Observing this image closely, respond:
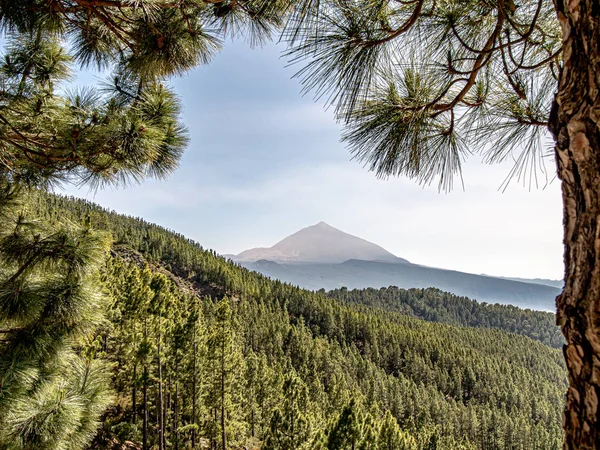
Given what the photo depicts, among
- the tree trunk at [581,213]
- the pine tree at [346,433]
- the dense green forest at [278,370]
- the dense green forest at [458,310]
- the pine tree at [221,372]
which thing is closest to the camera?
the tree trunk at [581,213]

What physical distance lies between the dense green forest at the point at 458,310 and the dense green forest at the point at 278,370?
1917 inches

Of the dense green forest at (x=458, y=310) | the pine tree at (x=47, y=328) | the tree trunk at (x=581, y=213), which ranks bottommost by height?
the dense green forest at (x=458, y=310)

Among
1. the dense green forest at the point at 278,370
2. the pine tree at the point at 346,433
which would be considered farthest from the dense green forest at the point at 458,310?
the pine tree at the point at 346,433

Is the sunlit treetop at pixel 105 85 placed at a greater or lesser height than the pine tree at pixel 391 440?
greater

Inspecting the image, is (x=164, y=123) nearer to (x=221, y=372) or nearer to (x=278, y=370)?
(x=221, y=372)

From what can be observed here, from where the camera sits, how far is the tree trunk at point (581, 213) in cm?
69

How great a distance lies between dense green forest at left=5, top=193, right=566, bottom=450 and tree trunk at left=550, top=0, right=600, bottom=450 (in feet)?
10.5

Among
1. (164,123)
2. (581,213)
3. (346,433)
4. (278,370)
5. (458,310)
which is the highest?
(164,123)

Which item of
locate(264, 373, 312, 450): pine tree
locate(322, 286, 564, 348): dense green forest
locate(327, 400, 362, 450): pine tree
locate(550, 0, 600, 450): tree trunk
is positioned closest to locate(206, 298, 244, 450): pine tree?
locate(264, 373, 312, 450): pine tree

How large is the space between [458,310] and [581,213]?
160 meters

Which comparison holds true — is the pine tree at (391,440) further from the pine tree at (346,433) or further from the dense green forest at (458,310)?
the dense green forest at (458,310)

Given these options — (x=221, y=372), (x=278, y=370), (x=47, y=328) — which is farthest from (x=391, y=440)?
(x=47, y=328)

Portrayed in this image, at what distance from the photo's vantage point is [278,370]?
107 feet

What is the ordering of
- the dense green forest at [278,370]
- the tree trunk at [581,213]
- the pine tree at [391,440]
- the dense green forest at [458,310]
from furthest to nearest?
the dense green forest at [458,310] → the pine tree at [391,440] → the dense green forest at [278,370] → the tree trunk at [581,213]
